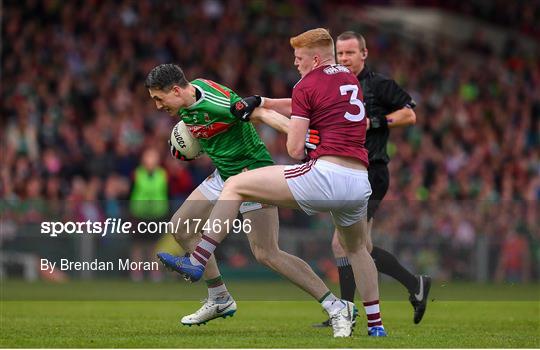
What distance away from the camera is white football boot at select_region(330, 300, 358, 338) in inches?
381

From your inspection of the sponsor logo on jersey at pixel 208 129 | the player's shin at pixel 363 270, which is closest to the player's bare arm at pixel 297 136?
the player's shin at pixel 363 270

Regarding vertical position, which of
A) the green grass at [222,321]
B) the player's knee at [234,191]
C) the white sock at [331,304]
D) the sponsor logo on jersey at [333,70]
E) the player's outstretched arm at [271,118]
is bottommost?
the green grass at [222,321]

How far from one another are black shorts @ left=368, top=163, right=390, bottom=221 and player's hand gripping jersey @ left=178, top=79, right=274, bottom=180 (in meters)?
1.29

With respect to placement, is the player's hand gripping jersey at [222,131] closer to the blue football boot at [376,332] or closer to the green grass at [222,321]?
the green grass at [222,321]

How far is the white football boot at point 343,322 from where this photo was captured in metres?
9.69

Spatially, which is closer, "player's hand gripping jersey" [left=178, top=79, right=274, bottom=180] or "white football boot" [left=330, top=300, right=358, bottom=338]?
"white football boot" [left=330, top=300, right=358, bottom=338]

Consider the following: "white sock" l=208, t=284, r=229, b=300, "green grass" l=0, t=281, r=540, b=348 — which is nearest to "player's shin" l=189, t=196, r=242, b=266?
"green grass" l=0, t=281, r=540, b=348

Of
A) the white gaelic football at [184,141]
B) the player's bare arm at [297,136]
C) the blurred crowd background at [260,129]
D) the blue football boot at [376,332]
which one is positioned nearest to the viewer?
the player's bare arm at [297,136]

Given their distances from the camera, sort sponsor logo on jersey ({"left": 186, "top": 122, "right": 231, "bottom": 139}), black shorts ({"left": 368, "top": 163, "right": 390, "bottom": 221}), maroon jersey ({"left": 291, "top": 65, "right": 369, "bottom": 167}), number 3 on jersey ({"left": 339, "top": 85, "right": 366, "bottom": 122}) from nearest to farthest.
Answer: maroon jersey ({"left": 291, "top": 65, "right": 369, "bottom": 167}) → number 3 on jersey ({"left": 339, "top": 85, "right": 366, "bottom": 122}) → sponsor logo on jersey ({"left": 186, "top": 122, "right": 231, "bottom": 139}) → black shorts ({"left": 368, "top": 163, "right": 390, "bottom": 221})

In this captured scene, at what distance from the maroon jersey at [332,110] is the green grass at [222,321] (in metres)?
1.43

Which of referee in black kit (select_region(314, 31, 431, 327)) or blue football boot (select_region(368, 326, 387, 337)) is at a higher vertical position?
referee in black kit (select_region(314, 31, 431, 327))

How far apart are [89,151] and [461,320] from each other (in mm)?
10011

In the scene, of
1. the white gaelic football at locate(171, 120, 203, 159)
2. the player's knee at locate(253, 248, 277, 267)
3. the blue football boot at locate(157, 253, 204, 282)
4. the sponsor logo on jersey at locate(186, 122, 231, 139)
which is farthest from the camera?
the white gaelic football at locate(171, 120, 203, 159)

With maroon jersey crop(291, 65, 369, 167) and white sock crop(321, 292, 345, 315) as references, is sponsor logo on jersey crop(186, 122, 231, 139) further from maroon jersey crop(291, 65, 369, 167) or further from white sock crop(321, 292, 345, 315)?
white sock crop(321, 292, 345, 315)
